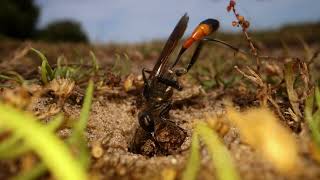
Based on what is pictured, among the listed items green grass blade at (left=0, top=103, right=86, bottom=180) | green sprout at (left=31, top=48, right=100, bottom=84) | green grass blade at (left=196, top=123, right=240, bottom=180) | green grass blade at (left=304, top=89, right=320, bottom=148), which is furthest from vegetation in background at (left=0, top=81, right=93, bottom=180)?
green sprout at (left=31, top=48, right=100, bottom=84)

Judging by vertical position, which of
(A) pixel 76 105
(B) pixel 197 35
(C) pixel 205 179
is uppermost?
(B) pixel 197 35

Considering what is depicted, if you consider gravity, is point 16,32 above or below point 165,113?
below

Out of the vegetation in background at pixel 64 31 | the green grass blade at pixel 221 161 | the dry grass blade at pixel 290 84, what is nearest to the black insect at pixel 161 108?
the dry grass blade at pixel 290 84

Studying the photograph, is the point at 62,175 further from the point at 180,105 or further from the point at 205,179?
the point at 180,105

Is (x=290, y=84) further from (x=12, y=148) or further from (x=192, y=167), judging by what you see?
(x=12, y=148)

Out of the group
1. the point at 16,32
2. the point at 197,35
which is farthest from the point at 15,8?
the point at 197,35
